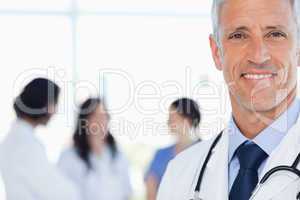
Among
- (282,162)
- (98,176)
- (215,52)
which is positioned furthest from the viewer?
Result: (98,176)

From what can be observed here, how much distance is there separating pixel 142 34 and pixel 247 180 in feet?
9.03

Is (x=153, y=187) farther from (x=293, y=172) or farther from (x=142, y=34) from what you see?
(x=293, y=172)

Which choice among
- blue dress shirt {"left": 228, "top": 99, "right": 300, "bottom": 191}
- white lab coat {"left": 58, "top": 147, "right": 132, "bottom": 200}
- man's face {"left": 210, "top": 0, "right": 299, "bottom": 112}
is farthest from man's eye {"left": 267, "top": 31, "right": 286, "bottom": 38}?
white lab coat {"left": 58, "top": 147, "right": 132, "bottom": 200}

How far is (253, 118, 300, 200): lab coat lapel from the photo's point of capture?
3.35 feet

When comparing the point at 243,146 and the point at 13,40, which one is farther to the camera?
the point at 13,40

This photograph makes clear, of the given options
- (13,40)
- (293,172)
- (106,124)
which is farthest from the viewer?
(13,40)

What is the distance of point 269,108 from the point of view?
3.54 ft

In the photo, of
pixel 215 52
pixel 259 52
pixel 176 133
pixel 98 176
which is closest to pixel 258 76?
pixel 259 52

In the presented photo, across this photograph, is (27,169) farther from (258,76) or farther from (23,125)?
(258,76)

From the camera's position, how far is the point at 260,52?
105cm

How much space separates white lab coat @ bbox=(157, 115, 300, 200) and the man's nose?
126 millimetres

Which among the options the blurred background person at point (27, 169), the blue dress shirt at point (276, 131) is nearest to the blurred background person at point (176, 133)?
the blurred background person at point (27, 169)

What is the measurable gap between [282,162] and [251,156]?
7 cm

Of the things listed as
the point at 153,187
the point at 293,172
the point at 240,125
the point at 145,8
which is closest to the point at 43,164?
the point at 153,187
